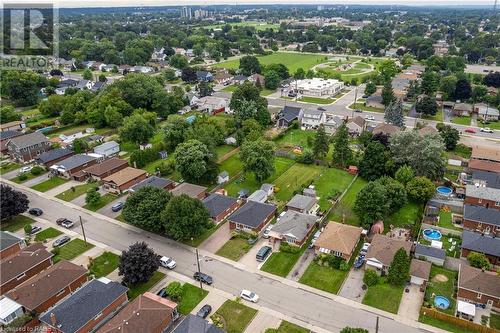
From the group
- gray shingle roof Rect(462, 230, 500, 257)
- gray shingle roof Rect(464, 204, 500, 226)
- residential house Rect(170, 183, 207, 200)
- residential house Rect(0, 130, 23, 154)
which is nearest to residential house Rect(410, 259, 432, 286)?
gray shingle roof Rect(462, 230, 500, 257)

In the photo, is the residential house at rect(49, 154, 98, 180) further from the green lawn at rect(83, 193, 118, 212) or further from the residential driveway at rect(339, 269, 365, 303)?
the residential driveway at rect(339, 269, 365, 303)

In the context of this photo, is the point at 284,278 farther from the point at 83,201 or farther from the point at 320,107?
the point at 320,107

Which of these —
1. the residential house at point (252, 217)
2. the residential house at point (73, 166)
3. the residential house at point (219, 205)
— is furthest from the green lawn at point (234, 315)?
the residential house at point (73, 166)

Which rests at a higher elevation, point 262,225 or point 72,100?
point 72,100

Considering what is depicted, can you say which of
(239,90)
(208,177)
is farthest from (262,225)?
(239,90)

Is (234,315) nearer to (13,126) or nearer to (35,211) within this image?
(35,211)

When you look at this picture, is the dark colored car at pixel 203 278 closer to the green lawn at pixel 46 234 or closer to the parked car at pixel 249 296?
the parked car at pixel 249 296
